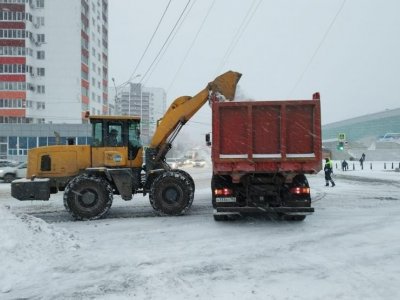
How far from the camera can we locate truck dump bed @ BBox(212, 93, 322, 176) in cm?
1103

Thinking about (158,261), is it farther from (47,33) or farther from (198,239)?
(47,33)

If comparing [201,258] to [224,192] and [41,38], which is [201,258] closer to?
[224,192]

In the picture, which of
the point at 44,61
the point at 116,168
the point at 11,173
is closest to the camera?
the point at 116,168

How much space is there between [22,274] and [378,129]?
144m

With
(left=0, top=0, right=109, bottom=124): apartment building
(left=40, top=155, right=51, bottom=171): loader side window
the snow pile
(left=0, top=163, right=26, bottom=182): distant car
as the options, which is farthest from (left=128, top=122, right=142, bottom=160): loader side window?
(left=0, top=0, right=109, bottom=124): apartment building

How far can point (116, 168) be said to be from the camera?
43.3ft

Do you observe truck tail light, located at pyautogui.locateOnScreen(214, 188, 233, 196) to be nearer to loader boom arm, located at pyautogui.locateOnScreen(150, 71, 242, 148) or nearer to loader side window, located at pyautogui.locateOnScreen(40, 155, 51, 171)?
loader boom arm, located at pyautogui.locateOnScreen(150, 71, 242, 148)

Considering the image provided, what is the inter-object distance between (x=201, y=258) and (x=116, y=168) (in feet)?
19.4

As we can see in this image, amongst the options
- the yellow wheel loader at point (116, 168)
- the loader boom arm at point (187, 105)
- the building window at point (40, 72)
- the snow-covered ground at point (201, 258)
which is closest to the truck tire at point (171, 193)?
the yellow wheel loader at point (116, 168)

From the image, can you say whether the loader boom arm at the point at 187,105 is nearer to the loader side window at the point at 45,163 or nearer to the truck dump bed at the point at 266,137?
the truck dump bed at the point at 266,137

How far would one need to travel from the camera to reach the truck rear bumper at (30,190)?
41.5 ft

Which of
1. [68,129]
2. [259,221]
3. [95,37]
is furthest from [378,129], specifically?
[259,221]

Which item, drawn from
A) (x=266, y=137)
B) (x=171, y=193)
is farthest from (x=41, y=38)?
(x=266, y=137)

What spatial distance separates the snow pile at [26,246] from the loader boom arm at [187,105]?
489cm
